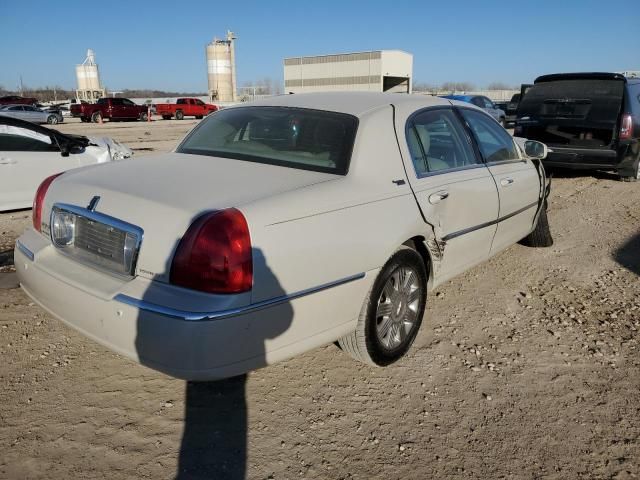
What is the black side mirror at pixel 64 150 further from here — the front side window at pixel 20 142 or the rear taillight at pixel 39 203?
the rear taillight at pixel 39 203

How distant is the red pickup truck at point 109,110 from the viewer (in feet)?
107

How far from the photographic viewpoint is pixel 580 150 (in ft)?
27.9

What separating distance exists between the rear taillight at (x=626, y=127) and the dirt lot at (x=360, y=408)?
533cm

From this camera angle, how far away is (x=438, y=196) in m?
3.21

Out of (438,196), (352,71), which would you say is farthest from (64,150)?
(352,71)

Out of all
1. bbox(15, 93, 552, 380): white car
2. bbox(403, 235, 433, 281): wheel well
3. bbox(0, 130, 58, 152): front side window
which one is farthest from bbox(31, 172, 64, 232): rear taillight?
bbox(0, 130, 58, 152): front side window

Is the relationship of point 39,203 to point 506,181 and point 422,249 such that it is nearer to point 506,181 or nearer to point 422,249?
point 422,249

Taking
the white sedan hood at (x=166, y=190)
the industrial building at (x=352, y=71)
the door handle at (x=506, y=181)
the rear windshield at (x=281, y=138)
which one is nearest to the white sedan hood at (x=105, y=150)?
the rear windshield at (x=281, y=138)

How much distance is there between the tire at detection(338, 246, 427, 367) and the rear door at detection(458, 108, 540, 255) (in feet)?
4.05

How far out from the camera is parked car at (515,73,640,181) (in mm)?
8188

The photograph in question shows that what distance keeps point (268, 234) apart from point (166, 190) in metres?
0.60

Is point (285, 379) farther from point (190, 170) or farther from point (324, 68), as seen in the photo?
point (324, 68)

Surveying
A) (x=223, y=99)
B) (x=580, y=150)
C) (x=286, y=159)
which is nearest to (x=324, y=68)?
(x=223, y=99)

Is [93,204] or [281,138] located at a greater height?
[281,138]
